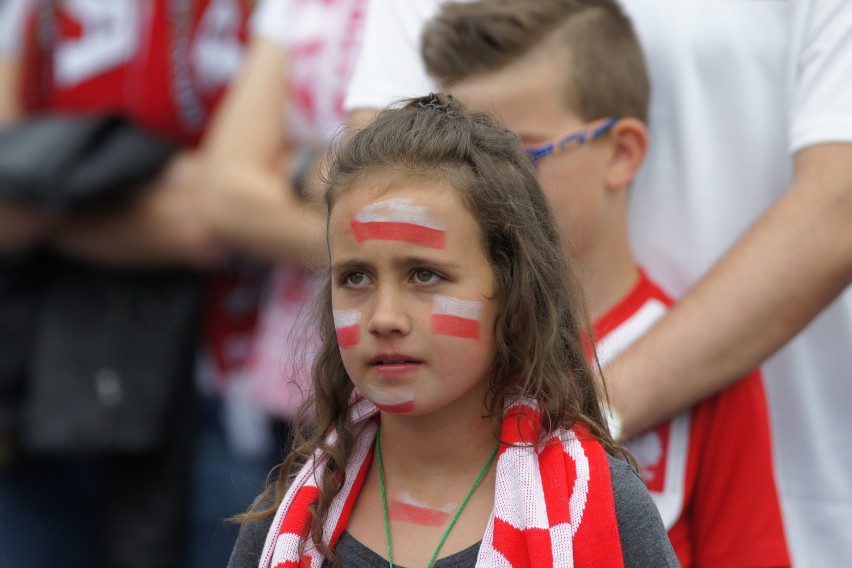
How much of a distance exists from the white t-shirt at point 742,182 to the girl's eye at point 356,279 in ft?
2.35

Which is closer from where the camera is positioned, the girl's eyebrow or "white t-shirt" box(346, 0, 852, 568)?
the girl's eyebrow

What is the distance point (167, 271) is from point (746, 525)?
6.19 ft

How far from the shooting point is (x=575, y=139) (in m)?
2.20

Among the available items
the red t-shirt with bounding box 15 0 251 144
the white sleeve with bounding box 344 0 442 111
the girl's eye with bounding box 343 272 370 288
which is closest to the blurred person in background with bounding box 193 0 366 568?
the red t-shirt with bounding box 15 0 251 144

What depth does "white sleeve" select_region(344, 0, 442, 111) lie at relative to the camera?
94.7 inches

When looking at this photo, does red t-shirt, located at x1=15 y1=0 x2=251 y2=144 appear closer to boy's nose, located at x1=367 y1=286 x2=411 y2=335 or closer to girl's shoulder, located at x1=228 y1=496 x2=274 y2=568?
girl's shoulder, located at x1=228 y1=496 x2=274 y2=568

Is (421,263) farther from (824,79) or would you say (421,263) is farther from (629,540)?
(824,79)

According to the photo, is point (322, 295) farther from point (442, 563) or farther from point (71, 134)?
point (71, 134)

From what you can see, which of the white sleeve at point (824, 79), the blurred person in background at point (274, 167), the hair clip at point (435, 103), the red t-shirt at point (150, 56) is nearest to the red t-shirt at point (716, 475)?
the white sleeve at point (824, 79)

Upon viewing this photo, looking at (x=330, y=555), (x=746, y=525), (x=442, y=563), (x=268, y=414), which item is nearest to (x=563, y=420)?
(x=442, y=563)

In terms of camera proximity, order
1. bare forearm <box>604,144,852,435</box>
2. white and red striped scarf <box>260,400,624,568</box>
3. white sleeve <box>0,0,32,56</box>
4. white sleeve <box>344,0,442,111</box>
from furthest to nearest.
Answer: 1. white sleeve <box>0,0,32,56</box>
2. white sleeve <box>344,0,442,111</box>
3. bare forearm <box>604,144,852,435</box>
4. white and red striped scarf <box>260,400,624,568</box>

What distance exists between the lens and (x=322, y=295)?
1.95 meters

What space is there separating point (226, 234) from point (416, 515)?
1.64 m

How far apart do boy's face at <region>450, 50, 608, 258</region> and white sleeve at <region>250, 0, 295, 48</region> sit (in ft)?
3.71
